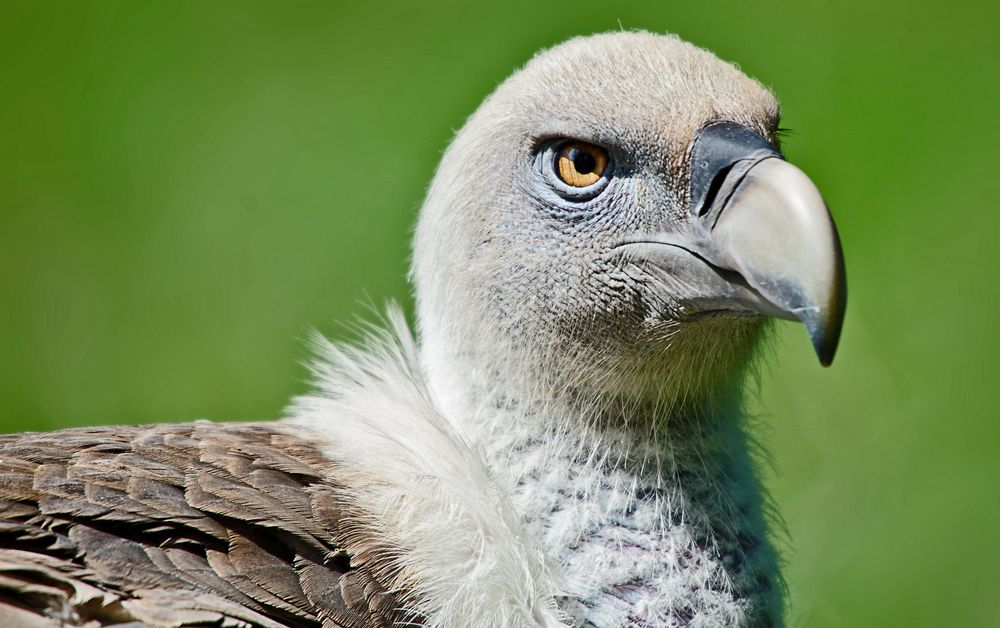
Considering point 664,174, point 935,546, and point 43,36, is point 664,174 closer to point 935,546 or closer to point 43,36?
point 935,546

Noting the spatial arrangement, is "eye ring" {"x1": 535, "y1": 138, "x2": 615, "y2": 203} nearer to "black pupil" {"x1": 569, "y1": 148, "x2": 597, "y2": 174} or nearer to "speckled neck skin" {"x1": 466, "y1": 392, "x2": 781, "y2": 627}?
"black pupil" {"x1": 569, "y1": 148, "x2": 597, "y2": 174}

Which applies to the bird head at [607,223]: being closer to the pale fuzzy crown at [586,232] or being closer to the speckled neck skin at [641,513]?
the pale fuzzy crown at [586,232]

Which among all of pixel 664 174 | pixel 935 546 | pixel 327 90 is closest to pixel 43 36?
pixel 327 90

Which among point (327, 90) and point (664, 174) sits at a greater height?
point (327, 90)

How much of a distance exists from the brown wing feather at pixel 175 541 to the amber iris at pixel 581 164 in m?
0.93

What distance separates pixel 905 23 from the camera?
18.9 ft

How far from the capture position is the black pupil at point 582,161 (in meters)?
2.81

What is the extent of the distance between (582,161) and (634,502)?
0.82m

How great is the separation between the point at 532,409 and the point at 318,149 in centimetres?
315

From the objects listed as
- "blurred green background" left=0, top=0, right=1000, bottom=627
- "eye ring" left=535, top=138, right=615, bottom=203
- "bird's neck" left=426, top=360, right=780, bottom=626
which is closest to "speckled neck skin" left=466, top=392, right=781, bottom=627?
"bird's neck" left=426, top=360, right=780, bottom=626

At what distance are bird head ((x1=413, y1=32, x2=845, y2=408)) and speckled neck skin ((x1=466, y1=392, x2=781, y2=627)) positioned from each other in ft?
0.38

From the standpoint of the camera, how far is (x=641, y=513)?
271 centimetres

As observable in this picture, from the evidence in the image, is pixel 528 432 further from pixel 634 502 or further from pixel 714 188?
pixel 714 188

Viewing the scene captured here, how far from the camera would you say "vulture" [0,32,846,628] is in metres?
2.26
